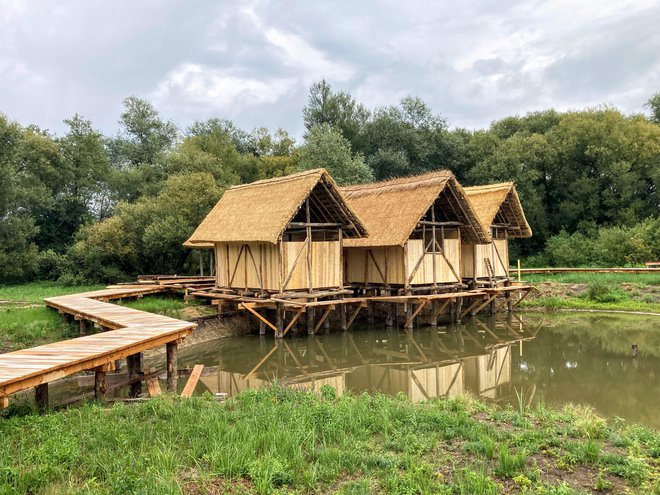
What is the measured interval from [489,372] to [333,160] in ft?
72.7

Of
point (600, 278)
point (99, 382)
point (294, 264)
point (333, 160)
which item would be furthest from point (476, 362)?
point (333, 160)

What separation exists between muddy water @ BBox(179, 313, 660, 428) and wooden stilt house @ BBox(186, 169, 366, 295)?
2135 millimetres

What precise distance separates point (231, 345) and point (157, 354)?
2.51m

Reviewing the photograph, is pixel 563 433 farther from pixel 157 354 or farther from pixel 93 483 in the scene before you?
pixel 157 354

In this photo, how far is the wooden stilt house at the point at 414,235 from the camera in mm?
19141

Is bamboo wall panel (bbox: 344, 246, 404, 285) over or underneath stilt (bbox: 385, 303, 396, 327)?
over

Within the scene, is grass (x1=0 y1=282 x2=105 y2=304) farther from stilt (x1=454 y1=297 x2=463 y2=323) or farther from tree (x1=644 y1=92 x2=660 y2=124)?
tree (x1=644 y1=92 x2=660 y2=124)

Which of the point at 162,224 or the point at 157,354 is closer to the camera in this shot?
the point at 157,354

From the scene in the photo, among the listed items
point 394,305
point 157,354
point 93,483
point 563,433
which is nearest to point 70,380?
point 157,354

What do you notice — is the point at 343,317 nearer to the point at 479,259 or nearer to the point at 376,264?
the point at 376,264

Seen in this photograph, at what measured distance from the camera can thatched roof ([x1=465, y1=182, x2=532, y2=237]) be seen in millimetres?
22828

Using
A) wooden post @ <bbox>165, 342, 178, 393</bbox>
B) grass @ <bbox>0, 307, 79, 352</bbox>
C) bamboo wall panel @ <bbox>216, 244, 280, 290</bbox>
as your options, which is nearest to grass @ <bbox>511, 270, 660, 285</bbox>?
bamboo wall panel @ <bbox>216, 244, 280, 290</bbox>

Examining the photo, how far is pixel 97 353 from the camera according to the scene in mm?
8523

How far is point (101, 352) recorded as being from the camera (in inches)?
339
